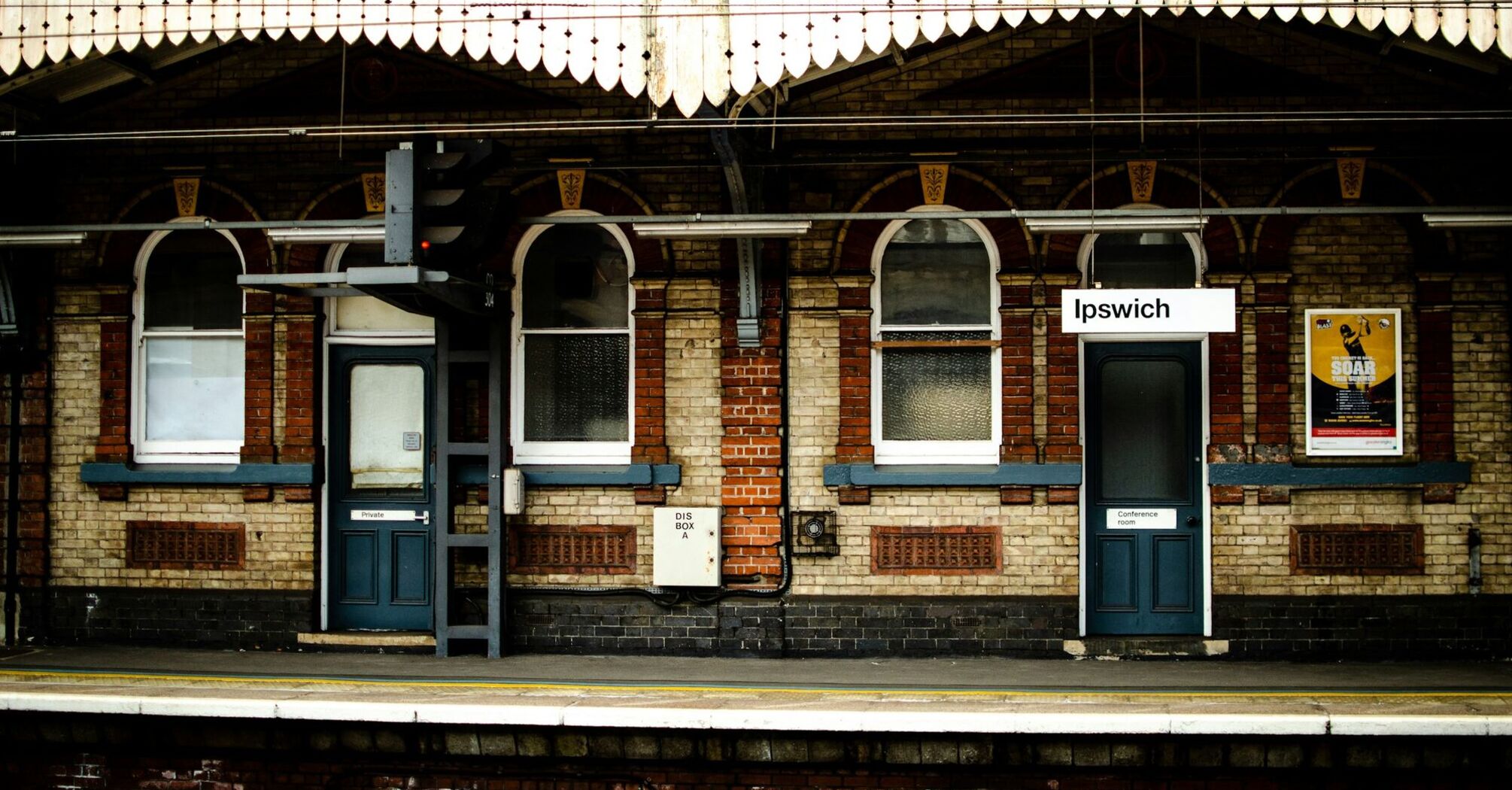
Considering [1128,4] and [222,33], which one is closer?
[1128,4]

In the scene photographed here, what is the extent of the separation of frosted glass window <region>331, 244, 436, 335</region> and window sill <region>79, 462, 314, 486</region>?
46.6 inches

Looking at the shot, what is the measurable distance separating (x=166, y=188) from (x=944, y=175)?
6244mm

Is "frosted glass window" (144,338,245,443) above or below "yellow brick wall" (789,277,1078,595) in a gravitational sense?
above

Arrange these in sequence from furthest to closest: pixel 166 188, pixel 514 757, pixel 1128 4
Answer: pixel 166 188 < pixel 514 757 < pixel 1128 4

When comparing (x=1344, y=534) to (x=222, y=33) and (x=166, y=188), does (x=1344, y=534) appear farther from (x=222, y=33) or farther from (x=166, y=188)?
(x=166, y=188)

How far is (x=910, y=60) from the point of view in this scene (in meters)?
8.97

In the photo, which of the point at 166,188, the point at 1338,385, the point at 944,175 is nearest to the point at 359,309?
the point at 166,188

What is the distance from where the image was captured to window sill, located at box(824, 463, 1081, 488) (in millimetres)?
8828

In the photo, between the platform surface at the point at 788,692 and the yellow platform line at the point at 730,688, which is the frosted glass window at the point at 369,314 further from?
the yellow platform line at the point at 730,688

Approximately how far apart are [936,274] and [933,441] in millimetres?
1309

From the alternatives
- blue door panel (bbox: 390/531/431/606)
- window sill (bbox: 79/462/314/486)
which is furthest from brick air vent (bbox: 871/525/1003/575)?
window sill (bbox: 79/462/314/486)

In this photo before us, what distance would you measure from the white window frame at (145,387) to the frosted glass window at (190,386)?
37 mm

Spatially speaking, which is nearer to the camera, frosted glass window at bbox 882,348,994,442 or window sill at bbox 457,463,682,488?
window sill at bbox 457,463,682,488

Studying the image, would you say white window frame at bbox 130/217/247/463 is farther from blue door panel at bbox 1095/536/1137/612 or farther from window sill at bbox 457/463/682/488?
blue door panel at bbox 1095/536/1137/612
